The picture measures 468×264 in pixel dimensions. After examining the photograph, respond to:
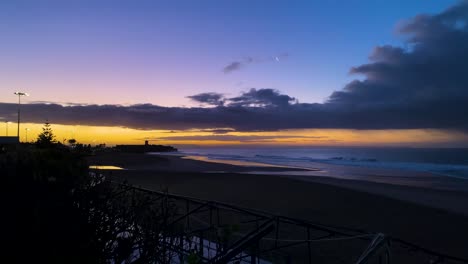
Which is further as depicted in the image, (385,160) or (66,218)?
(385,160)

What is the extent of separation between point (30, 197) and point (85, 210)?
39 centimetres

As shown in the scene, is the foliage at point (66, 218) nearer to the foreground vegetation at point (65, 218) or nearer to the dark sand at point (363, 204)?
the foreground vegetation at point (65, 218)

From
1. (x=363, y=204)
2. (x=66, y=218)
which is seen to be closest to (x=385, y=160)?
(x=363, y=204)

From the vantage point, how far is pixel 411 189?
71.3 ft

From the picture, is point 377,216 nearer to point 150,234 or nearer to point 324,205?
point 324,205

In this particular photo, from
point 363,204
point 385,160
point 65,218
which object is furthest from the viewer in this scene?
point 385,160

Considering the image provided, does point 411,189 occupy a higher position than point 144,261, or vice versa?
point 144,261

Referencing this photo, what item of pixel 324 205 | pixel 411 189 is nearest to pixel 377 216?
pixel 324 205

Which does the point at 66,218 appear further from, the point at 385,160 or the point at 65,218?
the point at 385,160

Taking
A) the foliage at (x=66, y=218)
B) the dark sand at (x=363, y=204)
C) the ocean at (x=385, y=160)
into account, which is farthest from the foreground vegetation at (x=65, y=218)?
the ocean at (x=385, y=160)

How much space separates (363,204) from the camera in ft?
54.1

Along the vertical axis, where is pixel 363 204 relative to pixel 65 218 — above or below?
below

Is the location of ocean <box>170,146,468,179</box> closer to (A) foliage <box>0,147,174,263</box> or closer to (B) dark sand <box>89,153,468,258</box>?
(B) dark sand <box>89,153,468,258</box>

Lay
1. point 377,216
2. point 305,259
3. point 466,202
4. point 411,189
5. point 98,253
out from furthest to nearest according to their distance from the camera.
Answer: point 411,189 → point 466,202 → point 377,216 → point 305,259 → point 98,253
